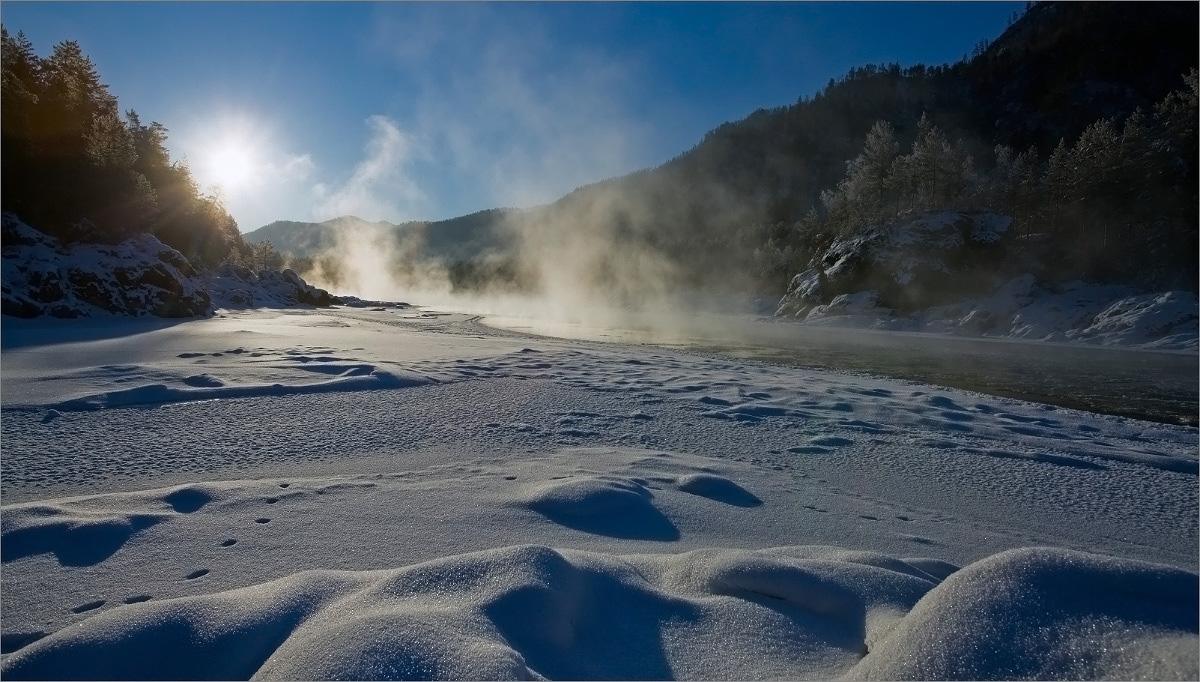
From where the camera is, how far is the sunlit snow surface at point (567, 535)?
1132 millimetres

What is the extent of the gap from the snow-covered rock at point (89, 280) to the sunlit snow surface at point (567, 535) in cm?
976

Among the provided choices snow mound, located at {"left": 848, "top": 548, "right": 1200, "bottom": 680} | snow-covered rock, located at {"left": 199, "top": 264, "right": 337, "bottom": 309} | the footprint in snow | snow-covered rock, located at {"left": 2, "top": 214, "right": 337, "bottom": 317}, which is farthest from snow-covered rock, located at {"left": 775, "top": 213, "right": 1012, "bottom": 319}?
the footprint in snow

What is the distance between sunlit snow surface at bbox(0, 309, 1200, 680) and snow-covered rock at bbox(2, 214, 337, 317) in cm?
972

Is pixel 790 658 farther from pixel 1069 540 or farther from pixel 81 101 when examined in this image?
pixel 81 101

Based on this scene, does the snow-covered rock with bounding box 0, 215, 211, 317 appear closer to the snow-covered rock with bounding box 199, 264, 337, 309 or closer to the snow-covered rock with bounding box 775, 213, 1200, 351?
the snow-covered rock with bounding box 199, 264, 337, 309

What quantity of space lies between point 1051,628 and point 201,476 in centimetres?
313

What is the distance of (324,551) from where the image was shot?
69.4 inches

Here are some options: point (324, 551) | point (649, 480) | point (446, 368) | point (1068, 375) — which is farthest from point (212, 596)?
point (1068, 375)

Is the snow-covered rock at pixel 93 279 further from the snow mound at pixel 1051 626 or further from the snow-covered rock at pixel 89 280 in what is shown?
the snow mound at pixel 1051 626

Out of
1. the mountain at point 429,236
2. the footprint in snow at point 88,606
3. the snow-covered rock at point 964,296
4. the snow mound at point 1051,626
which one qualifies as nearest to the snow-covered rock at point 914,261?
the snow-covered rock at point 964,296

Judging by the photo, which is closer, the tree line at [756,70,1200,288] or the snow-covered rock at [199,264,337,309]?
the snow-covered rock at [199,264,337,309]

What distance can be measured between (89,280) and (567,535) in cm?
1630

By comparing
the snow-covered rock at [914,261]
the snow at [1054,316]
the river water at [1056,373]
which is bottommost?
the river water at [1056,373]

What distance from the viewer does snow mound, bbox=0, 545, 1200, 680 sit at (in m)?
1.04
